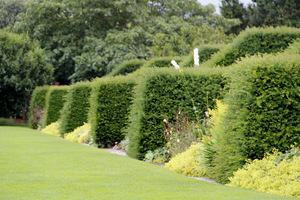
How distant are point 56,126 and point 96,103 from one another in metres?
7.43

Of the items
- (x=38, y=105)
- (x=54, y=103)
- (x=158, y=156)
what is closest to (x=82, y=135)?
(x=158, y=156)

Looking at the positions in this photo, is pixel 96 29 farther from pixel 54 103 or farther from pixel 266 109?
pixel 266 109

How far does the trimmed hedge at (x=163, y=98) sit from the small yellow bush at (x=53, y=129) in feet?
34.8

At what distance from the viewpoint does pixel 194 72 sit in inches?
405

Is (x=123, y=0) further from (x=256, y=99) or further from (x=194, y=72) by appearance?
(x=256, y=99)

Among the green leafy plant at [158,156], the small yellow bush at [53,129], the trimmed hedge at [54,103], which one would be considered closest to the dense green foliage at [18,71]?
the trimmed hedge at [54,103]

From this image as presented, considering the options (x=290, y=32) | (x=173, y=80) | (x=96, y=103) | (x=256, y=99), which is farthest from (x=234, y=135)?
(x=290, y=32)

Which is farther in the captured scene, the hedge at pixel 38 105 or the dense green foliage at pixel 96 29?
the dense green foliage at pixel 96 29

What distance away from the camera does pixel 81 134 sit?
642 inches

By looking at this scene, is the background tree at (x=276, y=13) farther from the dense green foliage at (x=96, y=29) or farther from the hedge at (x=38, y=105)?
the hedge at (x=38, y=105)

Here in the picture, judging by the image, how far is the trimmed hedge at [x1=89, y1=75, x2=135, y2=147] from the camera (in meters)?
14.2

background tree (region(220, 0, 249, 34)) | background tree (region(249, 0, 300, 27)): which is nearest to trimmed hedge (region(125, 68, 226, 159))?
background tree (region(249, 0, 300, 27))

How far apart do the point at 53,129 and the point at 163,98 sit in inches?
470

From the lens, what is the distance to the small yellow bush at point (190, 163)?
313 inches
